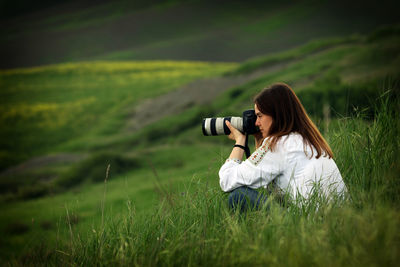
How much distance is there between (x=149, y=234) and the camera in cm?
349

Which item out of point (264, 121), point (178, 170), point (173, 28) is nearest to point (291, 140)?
point (264, 121)

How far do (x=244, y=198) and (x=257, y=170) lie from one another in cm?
25

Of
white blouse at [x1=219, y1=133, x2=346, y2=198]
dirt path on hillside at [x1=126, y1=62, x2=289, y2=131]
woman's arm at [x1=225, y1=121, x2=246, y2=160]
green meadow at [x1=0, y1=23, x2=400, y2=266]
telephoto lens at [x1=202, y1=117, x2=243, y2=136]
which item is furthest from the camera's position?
dirt path on hillside at [x1=126, y1=62, x2=289, y2=131]

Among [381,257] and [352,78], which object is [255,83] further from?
[381,257]

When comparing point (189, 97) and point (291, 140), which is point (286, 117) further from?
point (189, 97)

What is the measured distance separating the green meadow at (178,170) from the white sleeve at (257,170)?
0.22 m

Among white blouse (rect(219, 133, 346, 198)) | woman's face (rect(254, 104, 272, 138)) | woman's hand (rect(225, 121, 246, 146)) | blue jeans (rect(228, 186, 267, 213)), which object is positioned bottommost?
blue jeans (rect(228, 186, 267, 213))

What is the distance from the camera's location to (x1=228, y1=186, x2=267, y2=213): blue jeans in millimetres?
3553

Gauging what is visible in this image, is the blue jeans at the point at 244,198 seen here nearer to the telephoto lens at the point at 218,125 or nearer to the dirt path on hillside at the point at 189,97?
the telephoto lens at the point at 218,125

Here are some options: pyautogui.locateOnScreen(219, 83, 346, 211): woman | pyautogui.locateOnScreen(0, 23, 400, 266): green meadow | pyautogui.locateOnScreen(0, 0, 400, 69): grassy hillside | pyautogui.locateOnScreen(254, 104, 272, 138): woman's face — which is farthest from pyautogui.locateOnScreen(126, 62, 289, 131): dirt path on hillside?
pyautogui.locateOnScreen(0, 0, 400, 69): grassy hillside

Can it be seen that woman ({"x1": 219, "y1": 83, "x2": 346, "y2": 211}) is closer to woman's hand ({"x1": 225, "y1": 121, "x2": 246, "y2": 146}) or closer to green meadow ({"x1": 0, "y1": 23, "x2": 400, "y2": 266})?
green meadow ({"x1": 0, "y1": 23, "x2": 400, "y2": 266})

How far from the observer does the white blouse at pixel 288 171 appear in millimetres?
3451

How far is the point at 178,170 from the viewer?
51.2 ft

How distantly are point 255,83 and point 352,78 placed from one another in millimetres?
7220
